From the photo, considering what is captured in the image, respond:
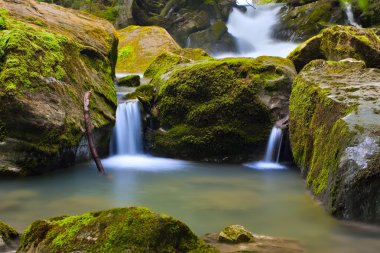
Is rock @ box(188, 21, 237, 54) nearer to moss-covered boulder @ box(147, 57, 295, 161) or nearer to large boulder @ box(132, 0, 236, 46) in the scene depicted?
large boulder @ box(132, 0, 236, 46)

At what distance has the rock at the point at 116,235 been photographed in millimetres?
3332

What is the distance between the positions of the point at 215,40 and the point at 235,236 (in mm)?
23913

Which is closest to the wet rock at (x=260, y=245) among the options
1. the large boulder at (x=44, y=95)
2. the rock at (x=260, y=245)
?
the rock at (x=260, y=245)

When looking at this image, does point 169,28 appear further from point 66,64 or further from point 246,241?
point 246,241

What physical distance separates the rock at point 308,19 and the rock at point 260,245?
21.5 metres

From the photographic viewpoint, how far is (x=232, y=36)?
1117 inches

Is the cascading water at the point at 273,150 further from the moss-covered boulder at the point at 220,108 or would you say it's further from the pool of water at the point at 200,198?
the pool of water at the point at 200,198

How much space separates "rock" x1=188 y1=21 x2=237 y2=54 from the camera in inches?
1080

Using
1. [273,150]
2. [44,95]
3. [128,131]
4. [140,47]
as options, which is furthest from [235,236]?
[140,47]

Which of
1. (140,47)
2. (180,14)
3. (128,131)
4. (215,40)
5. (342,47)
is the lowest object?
(128,131)

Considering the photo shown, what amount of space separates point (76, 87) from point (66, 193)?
306 centimetres

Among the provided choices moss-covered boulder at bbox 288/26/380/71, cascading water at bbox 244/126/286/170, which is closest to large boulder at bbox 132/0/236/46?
moss-covered boulder at bbox 288/26/380/71

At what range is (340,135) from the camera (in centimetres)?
606

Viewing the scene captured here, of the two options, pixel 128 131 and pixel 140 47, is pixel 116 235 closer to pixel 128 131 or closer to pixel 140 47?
pixel 128 131
